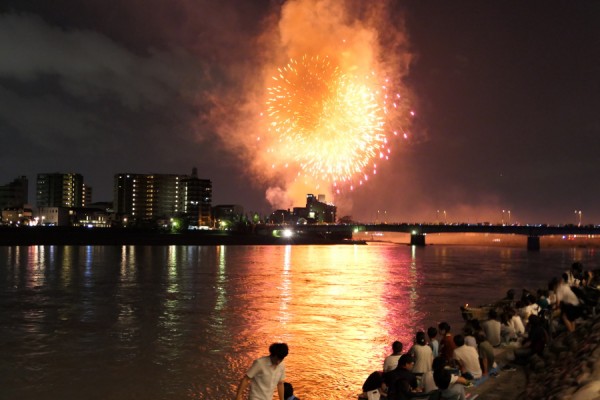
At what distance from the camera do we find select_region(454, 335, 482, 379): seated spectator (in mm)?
14164

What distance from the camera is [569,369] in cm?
1150

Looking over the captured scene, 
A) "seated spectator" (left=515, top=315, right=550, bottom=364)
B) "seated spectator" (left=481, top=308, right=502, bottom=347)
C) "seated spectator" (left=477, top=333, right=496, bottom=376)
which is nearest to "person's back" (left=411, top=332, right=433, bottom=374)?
"seated spectator" (left=477, top=333, right=496, bottom=376)

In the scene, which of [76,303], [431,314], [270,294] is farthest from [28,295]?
[431,314]

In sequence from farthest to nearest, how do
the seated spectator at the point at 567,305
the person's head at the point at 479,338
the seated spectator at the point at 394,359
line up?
the seated spectator at the point at 567,305 < the person's head at the point at 479,338 < the seated spectator at the point at 394,359

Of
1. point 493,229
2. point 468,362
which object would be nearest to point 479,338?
point 468,362

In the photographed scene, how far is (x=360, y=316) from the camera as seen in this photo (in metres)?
31.0

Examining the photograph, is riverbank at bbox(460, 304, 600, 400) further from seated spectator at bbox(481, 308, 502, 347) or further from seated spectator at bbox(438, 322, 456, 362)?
seated spectator at bbox(438, 322, 456, 362)

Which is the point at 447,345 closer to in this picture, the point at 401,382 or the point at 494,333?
the point at 494,333

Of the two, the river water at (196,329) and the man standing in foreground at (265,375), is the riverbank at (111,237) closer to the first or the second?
the river water at (196,329)

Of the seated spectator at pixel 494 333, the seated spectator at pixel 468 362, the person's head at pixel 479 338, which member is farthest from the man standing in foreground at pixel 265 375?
the seated spectator at pixel 494 333

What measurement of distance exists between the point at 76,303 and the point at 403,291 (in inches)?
957

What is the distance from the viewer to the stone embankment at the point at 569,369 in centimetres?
1004

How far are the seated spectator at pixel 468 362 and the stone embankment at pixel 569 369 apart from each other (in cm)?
125

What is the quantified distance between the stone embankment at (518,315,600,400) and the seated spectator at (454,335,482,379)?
1246 millimetres
